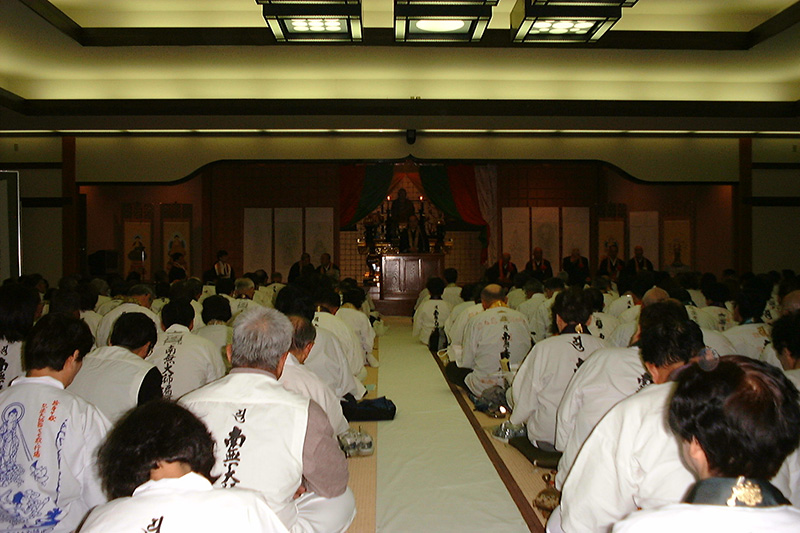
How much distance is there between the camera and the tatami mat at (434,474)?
9.46ft

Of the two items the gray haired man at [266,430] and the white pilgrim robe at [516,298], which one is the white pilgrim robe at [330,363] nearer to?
the gray haired man at [266,430]

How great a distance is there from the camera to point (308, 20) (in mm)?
4754

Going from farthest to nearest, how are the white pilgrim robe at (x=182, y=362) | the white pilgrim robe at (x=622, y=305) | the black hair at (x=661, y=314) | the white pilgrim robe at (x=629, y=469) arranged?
the white pilgrim robe at (x=622, y=305) → the white pilgrim robe at (x=182, y=362) → the black hair at (x=661, y=314) → the white pilgrim robe at (x=629, y=469)

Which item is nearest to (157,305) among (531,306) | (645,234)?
(531,306)

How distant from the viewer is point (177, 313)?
3.49m

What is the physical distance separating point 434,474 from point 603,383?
1.24 metres

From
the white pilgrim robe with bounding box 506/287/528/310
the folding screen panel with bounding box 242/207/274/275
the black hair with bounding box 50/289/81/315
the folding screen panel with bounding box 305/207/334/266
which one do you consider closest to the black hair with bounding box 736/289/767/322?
the white pilgrim robe with bounding box 506/287/528/310

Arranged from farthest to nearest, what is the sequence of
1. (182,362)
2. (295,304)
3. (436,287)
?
(436,287), (295,304), (182,362)

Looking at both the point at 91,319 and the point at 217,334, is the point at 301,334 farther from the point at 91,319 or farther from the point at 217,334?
the point at 91,319

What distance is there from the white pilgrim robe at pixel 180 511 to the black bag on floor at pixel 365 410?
3.28 m

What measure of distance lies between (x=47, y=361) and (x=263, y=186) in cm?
1011

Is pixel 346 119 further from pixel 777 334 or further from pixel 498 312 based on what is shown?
pixel 777 334

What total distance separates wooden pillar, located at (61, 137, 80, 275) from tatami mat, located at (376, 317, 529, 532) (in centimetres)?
722

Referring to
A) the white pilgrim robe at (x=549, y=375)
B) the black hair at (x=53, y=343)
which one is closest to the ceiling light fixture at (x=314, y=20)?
the white pilgrim robe at (x=549, y=375)
